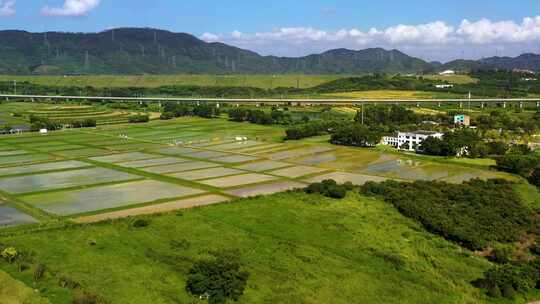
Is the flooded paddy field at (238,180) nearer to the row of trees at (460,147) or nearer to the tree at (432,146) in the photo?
the tree at (432,146)

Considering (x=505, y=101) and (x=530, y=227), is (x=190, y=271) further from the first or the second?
(x=505, y=101)

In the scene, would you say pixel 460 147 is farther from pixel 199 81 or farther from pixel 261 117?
pixel 199 81

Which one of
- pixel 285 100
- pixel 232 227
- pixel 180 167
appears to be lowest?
pixel 232 227

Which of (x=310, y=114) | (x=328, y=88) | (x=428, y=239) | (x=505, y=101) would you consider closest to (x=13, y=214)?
(x=428, y=239)

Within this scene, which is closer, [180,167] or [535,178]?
[535,178]

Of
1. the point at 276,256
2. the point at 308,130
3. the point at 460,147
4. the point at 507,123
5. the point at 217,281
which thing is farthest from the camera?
the point at 507,123

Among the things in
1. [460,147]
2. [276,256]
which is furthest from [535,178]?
[276,256]
